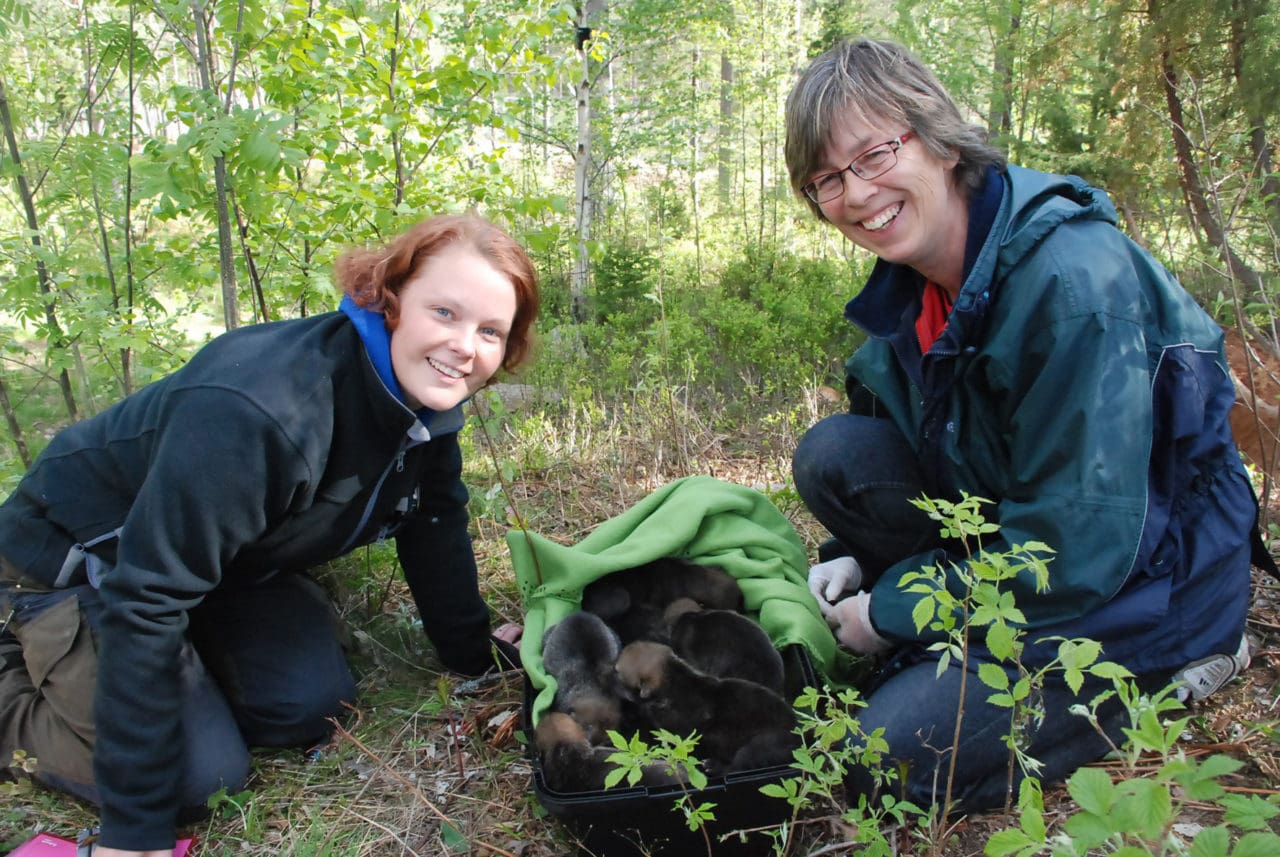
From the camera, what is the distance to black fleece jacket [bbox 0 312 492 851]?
72.1 inches

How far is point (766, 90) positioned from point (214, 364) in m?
10.1

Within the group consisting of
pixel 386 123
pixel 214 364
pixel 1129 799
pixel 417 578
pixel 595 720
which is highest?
pixel 386 123

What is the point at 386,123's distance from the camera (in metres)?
3.01

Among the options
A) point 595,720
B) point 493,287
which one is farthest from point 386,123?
point 595,720

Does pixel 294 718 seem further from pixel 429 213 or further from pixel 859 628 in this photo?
pixel 429 213

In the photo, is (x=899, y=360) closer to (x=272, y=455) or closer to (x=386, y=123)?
(x=272, y=455)

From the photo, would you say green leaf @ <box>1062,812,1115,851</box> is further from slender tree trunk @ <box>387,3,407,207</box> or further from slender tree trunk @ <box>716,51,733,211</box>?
slender tree trunk @ <box>716,51,733,211</box>

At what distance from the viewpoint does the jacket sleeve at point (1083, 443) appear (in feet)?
5.86

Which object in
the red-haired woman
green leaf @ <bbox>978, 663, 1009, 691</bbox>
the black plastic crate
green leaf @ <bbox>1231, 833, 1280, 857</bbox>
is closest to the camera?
green leaf @ <bbox>1231, 833, 1280, 857</bbox>

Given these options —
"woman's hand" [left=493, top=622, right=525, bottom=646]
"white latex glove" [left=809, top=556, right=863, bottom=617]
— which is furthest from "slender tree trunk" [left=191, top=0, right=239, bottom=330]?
"white latex glove" [left=809, top=556, right=863, bottom=617]

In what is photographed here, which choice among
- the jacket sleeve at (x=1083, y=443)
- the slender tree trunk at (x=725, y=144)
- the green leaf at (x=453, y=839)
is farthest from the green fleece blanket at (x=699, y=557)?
the slender tree trunk at (x=725, y=144)

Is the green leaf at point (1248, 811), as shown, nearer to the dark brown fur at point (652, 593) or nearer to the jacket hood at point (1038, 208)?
the jacket hood at point (1038, 208)

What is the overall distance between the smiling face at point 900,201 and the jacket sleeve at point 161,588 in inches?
58.7

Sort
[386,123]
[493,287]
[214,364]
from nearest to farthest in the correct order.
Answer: [214,364] → [493,287] → [386,123]
